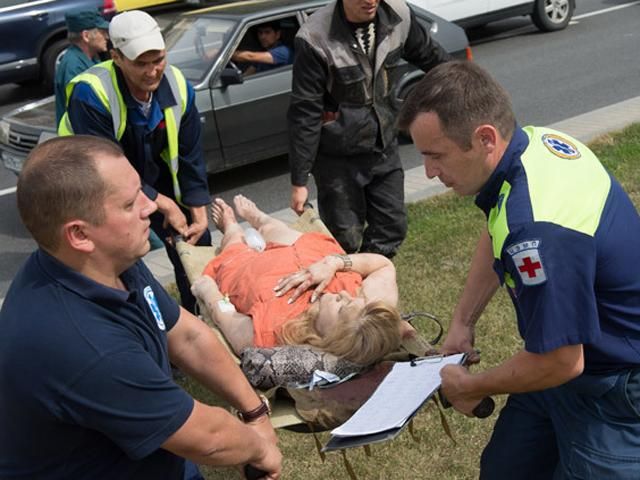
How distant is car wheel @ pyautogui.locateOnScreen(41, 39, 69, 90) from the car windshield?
15.2 feet

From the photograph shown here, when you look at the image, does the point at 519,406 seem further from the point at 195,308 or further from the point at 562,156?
the point at 195,308

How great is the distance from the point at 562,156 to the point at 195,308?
3.26 m

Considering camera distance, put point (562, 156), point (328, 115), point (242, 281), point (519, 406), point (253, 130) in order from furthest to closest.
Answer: point (253, 130) → point (328, 115) → point (242, 281) → point (519, 406) → point (562, 156)

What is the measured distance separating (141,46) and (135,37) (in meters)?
0.05

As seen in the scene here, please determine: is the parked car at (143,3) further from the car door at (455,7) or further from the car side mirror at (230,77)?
the car side mirror at (230,77)

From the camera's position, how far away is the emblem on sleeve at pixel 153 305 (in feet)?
8.95

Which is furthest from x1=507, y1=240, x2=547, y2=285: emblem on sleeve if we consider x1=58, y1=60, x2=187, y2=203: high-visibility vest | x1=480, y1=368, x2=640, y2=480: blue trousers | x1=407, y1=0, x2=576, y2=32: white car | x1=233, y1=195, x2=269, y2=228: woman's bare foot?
x1=407, y1=0, x2=576, y2=32: white car

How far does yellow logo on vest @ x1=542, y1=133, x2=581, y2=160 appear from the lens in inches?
104

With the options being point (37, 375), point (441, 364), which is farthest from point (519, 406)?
point (37, 375)

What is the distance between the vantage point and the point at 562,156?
8.61 ft

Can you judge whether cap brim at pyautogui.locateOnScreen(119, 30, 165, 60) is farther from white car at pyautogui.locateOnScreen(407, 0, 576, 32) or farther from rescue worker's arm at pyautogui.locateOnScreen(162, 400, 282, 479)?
white car at pyautogui.locateOnScreen(407, 0, 576, 32)

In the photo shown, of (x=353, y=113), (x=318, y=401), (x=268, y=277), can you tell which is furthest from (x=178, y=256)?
(x=318, y=401)

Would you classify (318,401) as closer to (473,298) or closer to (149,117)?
(473,298)

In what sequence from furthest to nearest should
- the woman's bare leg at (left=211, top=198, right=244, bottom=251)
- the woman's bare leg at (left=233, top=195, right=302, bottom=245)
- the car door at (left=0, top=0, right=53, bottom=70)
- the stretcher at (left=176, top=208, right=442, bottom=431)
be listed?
the car door at (left=0, top=0, right=53, bottom=70), the woman's bare leg at (left=211, top=198, right=244, bottom=251), the woman's bare leg at (left=233, top=195, right=302, bottom=245), the stretcher at (left=176, top=208, right=442, bottom=431)
